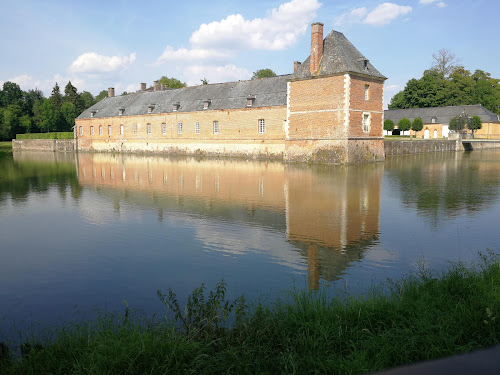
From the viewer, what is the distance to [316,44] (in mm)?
23719

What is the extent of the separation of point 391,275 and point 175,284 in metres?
2.92


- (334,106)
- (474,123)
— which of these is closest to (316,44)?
(334,106)

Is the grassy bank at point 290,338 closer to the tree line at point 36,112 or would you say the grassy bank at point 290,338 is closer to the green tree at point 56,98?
the tree line at point 36,112

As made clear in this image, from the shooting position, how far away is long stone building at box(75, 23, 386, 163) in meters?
23.2

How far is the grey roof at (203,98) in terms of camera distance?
29.7 metres

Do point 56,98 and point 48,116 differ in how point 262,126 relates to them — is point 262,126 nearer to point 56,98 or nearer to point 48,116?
point 48,116

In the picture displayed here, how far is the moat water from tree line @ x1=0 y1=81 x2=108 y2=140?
5025 centimetres

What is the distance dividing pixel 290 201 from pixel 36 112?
63.4 m

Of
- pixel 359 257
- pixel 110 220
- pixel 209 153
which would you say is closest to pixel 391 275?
pixel 359 257

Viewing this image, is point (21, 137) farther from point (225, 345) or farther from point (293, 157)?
point (225, 345)

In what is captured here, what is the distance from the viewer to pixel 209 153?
33.0 metres

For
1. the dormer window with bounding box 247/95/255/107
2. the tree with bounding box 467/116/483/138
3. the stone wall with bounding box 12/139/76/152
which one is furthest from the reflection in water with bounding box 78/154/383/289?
the tree with bounding box 467/116/483/138

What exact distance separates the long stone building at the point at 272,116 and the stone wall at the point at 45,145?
9.20 ft

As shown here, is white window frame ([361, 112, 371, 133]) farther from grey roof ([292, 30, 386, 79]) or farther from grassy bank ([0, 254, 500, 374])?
grassy bank ([0, 254, 500, 374])
